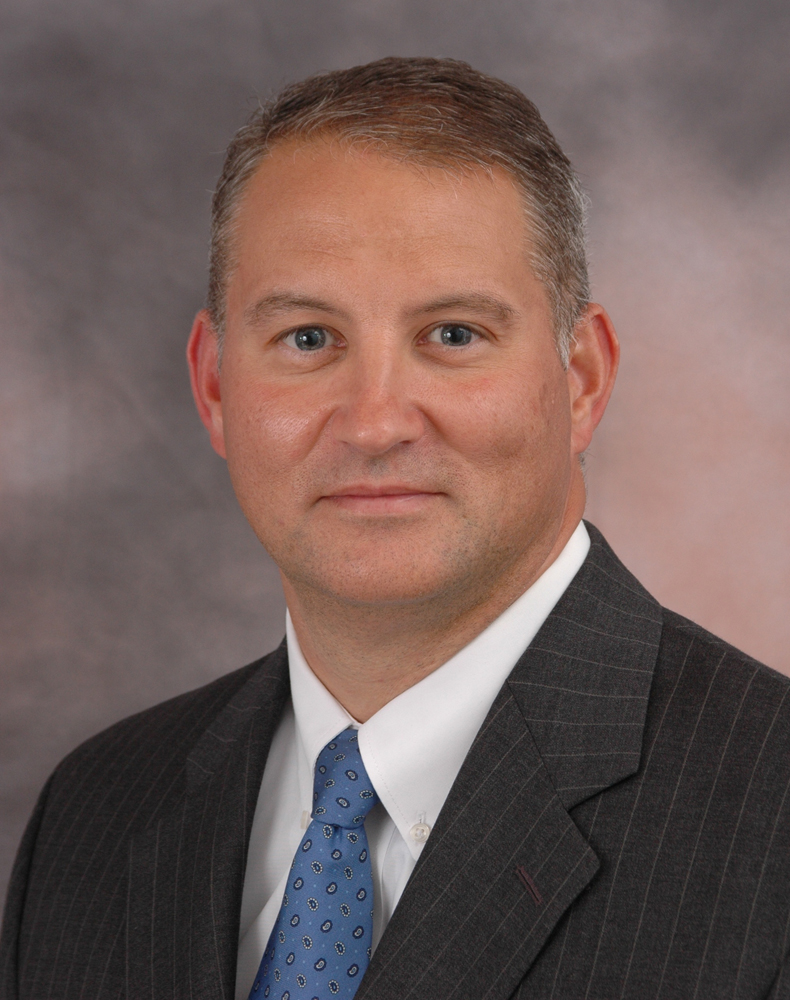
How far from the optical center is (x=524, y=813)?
2439 millimetres

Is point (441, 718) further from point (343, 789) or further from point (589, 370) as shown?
point (589, 370)

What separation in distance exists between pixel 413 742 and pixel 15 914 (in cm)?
116

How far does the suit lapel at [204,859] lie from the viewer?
2686mm

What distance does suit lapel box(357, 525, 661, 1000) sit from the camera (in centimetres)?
234

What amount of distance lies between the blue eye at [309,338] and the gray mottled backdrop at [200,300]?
79.1 inches

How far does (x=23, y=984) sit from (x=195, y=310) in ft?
8.06

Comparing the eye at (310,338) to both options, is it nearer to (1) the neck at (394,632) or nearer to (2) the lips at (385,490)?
(2) the lips at (385,490)

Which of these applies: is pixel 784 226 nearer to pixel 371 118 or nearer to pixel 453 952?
pixel 371 118

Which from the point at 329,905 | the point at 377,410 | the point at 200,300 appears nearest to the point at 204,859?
the point at 329,905

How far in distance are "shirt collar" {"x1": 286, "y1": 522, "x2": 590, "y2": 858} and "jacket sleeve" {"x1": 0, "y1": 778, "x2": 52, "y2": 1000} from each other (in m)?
1.01

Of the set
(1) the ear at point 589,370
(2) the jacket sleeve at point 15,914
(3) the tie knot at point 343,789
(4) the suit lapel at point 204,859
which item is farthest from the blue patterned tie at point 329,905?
(1) the ear at point 589,370

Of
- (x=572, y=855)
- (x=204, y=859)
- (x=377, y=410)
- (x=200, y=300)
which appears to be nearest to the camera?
(x=572, y=855)

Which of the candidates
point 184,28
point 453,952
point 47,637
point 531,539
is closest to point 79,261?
point 184,28

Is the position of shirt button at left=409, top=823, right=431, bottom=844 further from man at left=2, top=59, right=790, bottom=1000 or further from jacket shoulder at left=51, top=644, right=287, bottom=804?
jacket shoulder at left=51, top=644, right=287, bottom=804
